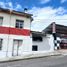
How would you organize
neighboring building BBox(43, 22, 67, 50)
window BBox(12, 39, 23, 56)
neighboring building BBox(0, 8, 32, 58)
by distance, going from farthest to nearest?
neighboring building BBox(43, 22, 67, 50) < window BBox(12, 39, 23, 56) < neighboring building BBox(0, 8, 32, 58)

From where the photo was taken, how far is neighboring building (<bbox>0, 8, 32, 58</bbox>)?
2323 cm

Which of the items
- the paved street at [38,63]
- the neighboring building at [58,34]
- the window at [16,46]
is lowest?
the paved street at [38,63]

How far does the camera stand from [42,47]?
1102 inches

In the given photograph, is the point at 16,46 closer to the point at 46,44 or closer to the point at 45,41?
the point at 45,41

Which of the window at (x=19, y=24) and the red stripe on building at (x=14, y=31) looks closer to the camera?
the red stripe on building at (x=14, y=31)

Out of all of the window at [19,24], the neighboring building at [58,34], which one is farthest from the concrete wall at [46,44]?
the window at [19,24]

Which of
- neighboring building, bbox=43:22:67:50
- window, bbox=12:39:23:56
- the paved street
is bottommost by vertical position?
the paved street

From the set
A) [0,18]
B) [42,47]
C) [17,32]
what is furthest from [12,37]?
[42,47]

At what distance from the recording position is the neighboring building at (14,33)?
23.2 metres

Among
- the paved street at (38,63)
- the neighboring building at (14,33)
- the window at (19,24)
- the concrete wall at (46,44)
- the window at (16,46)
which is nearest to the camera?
the paved street at (38,63)

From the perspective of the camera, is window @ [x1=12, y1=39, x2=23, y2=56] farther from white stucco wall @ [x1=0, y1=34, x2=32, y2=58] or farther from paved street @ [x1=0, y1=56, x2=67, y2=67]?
paved street @ [x1=0, y1=56, x2=67, y2=67]

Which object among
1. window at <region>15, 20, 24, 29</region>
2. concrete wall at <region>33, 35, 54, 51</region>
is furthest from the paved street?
concrete wall at <region>33, 35, 54, 51</region>

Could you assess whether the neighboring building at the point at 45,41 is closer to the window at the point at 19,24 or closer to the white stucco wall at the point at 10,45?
the white stucco wall at the point at 10,45

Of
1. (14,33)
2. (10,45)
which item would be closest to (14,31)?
(14,33)
